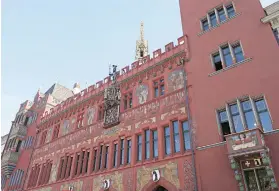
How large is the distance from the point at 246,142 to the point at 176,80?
20.4 feet

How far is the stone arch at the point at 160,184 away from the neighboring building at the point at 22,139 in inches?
623

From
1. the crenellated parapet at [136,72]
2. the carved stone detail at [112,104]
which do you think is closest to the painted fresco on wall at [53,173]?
the crenellated parapet at [136,72]

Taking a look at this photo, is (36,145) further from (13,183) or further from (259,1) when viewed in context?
(259,1)

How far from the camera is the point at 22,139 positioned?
2589 cm

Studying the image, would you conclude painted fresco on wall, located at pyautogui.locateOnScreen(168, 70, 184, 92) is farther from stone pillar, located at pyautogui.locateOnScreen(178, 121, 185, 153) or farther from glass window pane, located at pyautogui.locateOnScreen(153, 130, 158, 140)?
glass window pane, located at pyautogui.locateOnScreen(153, 130, 158, 140)

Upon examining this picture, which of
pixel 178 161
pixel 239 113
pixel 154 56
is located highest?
pixel 154 56

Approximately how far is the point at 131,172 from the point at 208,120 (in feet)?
18.0

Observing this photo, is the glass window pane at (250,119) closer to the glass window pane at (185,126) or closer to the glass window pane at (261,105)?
the glass window pane at (261,105)

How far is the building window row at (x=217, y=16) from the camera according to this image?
13.6 metres

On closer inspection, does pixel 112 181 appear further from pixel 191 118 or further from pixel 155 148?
pixel 191 118

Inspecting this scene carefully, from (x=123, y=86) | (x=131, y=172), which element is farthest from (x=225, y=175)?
(x=123, y=86)

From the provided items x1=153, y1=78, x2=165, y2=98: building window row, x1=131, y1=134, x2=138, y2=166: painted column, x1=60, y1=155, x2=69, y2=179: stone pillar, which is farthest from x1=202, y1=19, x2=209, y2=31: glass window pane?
x1=60, y1=155, x2=69, y2=179: stone pillar

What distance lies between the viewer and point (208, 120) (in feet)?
38.1

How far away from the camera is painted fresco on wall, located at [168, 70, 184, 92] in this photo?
557 inches
